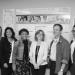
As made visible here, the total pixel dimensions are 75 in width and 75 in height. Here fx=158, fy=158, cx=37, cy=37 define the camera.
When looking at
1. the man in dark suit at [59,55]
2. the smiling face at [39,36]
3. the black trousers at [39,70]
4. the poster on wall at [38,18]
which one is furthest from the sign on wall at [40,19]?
the black trousers at [39,70]

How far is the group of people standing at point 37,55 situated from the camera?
303 cm

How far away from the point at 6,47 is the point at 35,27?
3.01ft

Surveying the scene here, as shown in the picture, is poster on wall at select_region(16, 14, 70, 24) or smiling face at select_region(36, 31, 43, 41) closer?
smiling face at select_region(36, 31, 43, 41)

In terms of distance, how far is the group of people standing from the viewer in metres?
3.03

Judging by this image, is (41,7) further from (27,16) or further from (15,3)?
(15,3)

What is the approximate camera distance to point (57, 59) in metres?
3.03

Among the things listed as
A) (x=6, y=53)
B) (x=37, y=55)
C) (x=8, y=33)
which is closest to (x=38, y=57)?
(x=37, y=55)

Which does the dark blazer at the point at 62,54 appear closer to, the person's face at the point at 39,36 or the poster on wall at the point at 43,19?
the person's face at the point at 39,36

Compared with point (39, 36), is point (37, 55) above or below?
below

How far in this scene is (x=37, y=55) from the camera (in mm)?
3152

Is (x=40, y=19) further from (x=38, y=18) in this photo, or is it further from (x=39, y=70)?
(x=39, y=70)

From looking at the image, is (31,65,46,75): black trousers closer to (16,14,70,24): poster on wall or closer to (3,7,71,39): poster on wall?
(3,7,71,39): poster on wall

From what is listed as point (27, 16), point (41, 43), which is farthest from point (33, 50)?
point (27, 16)

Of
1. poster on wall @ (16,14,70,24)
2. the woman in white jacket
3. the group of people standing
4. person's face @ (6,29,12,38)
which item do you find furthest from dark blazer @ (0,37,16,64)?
poster on wall @ (16,14,70,24)
